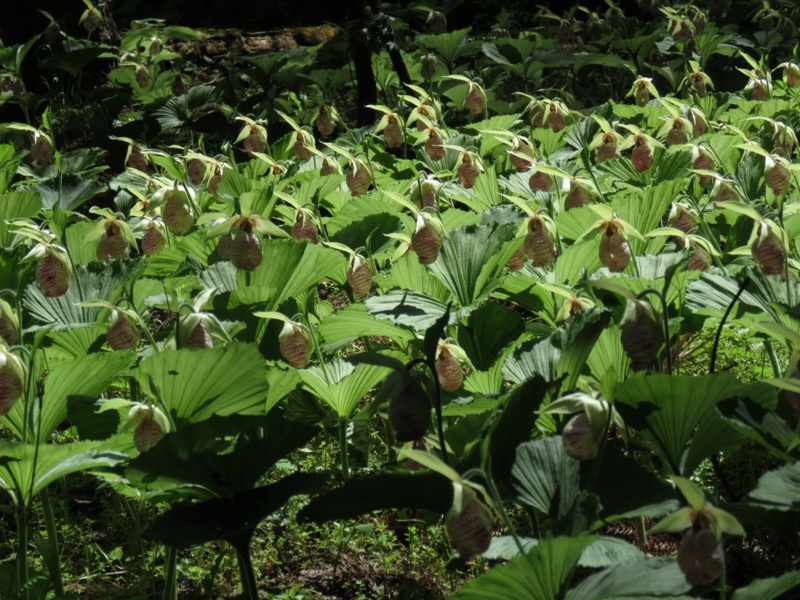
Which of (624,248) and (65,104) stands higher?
(624,248)

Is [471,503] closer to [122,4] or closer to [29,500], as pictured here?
[29,500]

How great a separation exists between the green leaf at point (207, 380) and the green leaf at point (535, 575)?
2.00 feet

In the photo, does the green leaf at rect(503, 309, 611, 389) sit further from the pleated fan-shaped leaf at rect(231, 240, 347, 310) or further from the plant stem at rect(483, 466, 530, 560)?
the pleated fan-shaped leaf at rect(231, 240, 347, 310)

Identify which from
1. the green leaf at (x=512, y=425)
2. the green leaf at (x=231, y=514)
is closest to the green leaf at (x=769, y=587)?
the green leaf at (x=512, y=425)

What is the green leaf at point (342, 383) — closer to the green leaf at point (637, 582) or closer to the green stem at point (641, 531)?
the green stem at point (641, 531)

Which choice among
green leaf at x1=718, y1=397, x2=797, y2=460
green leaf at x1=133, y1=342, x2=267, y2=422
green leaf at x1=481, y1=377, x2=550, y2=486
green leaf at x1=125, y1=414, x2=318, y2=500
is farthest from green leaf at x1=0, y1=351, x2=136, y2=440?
green leaf at x1=718, y1=397, x2=797, y2=460

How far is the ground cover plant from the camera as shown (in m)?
1.25

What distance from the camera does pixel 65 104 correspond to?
18.4 feet

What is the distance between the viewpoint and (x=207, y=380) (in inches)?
61.0

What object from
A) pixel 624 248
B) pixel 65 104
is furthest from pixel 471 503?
pixel 65 104

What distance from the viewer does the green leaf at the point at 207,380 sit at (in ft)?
4.93

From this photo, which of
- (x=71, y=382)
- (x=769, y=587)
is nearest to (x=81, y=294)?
(x=71, y=382)

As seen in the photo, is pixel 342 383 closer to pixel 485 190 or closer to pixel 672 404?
pixel 672 404

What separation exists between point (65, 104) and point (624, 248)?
4.66 meters
